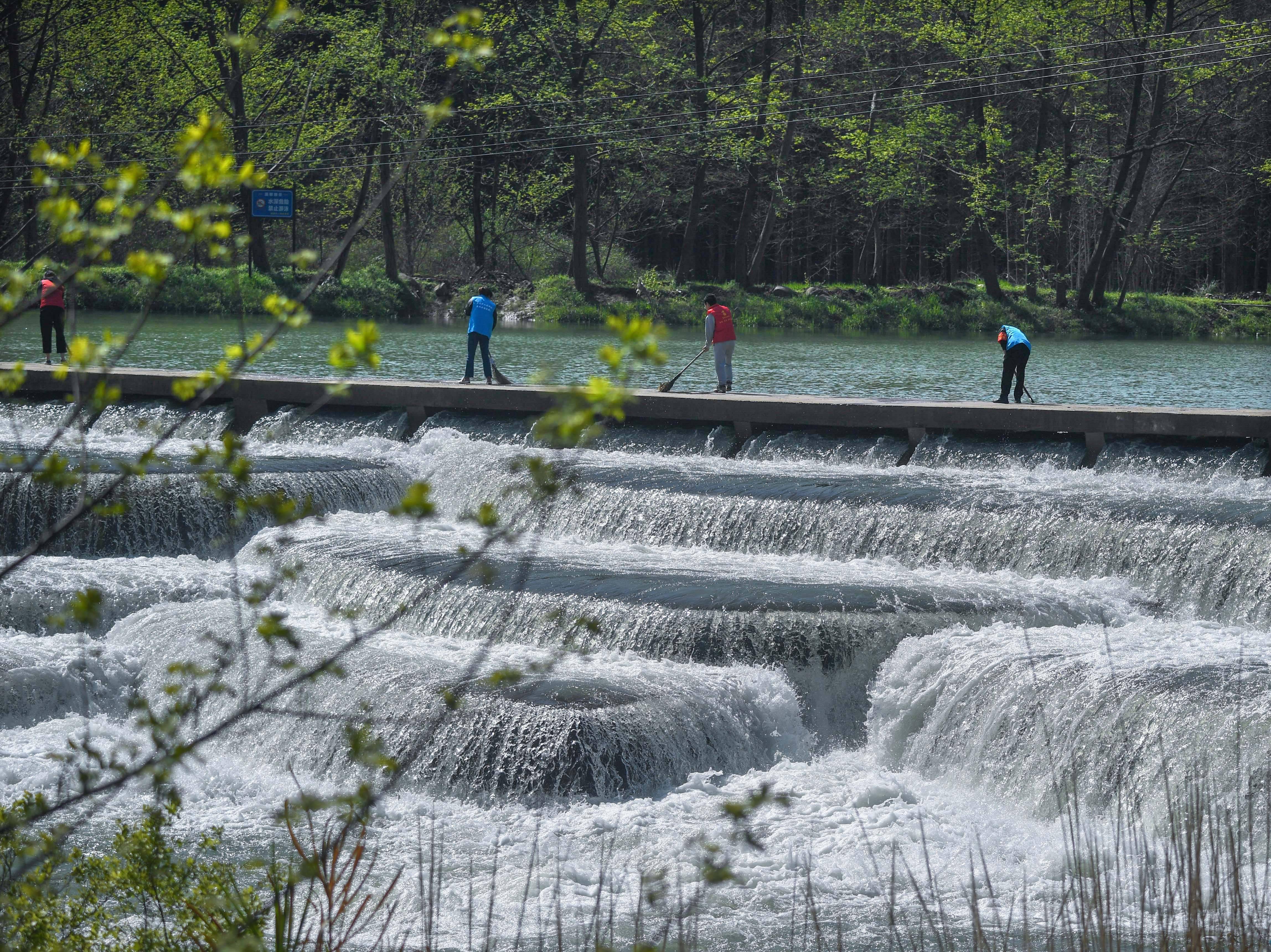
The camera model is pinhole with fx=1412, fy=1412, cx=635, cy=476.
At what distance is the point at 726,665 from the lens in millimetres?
10102

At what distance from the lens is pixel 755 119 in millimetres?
44219

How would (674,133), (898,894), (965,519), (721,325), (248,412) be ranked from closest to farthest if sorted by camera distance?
1. (898,894)
2. (965,519)
3. (721,325)
4. (248,412)
5. (674,133)

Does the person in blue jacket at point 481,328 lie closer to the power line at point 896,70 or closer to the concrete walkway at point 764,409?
the concrete walkway at point 764,409

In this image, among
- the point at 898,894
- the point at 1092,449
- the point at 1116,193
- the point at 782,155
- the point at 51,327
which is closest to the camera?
the point at 898,894

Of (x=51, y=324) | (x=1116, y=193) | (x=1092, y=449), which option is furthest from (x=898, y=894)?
(x=1116, y=193)

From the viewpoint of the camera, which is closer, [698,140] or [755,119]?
[698,140]

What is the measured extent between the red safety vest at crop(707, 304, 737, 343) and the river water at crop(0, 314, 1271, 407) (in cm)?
318

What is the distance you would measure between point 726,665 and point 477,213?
132 feet

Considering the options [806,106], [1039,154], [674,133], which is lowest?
[1039,154]

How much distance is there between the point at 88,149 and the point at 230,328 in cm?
3423

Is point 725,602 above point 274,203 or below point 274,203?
below

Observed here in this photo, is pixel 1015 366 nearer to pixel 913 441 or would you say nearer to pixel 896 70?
pixel 913 441

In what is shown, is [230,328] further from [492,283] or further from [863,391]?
[863,391]

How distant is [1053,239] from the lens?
4966cm
